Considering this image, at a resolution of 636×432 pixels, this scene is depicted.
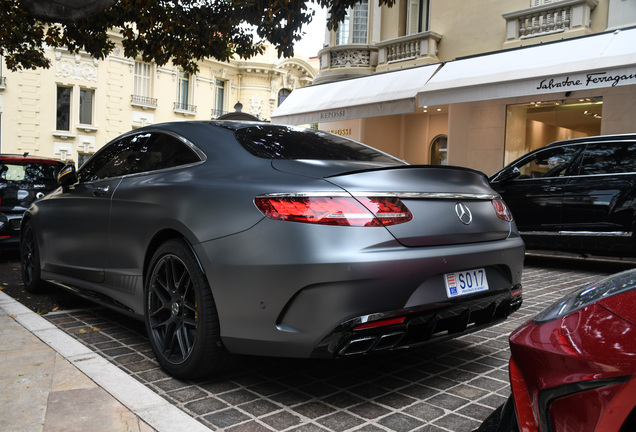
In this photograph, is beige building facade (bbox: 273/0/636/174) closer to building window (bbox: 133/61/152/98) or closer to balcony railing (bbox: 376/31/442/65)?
balcony railing (bbox: 376/31/442/65)

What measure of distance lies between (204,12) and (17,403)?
8784 mm

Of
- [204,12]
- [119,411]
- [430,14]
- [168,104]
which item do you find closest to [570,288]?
[119,411]

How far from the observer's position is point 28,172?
8.39 meters

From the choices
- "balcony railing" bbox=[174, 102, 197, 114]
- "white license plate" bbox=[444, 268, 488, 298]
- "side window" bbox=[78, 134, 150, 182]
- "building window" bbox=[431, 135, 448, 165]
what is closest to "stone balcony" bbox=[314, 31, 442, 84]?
"building window" bbox=[431, 135, 448, 165]

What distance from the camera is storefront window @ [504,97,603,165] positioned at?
12.1 metres

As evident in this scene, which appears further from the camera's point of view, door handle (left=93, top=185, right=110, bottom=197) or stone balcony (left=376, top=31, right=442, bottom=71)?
stone balcony (left=376, top=31, right=442, bottom=71)

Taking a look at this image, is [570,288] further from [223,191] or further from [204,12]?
[204,12]

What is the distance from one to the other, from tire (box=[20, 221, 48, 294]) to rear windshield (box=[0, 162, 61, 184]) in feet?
9.54

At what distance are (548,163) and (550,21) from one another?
287 inches

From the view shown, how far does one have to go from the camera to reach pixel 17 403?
2797 millimetres

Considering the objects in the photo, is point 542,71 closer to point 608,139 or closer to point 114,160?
point 608,139

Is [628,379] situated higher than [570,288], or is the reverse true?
[628,379]

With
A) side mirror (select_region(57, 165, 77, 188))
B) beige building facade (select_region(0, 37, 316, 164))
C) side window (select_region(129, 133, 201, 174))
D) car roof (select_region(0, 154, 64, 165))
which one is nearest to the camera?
side window (select_region(129, 133, 201, 174))

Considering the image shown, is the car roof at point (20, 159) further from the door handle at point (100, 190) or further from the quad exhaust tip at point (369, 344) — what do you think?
the quad exhaust tip at point (369, 344)
